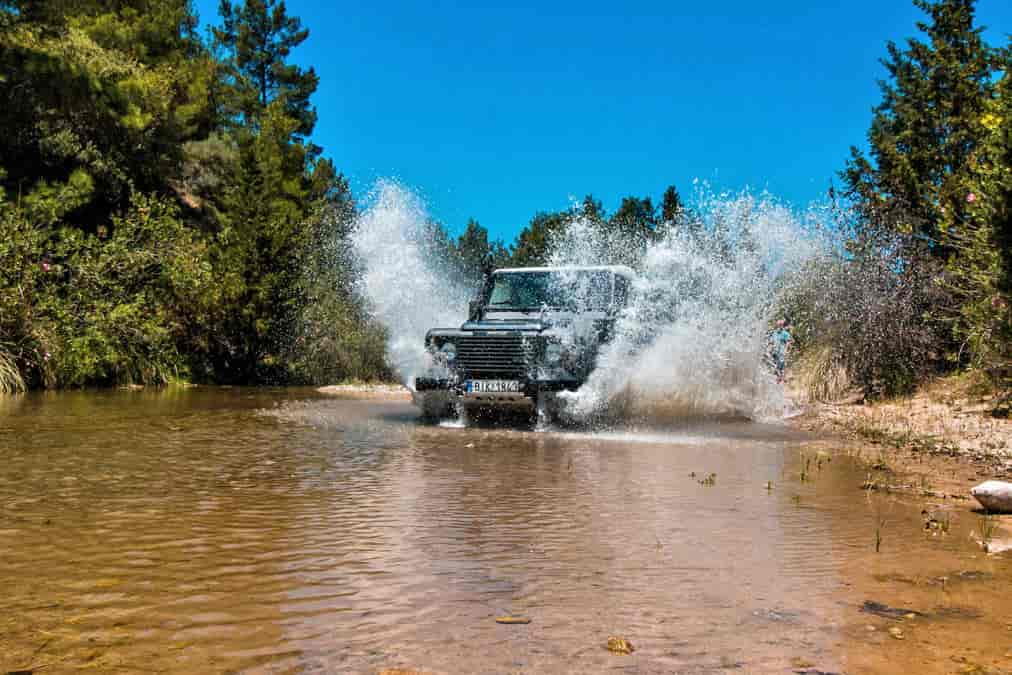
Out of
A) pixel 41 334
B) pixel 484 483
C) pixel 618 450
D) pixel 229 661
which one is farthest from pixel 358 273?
pixel 229 661

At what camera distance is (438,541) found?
15.8ft

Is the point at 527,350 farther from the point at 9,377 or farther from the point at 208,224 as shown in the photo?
the point at 208,224

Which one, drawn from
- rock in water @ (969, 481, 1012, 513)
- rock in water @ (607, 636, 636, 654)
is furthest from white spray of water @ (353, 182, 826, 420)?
rock in water @ (607, 636, 636, 654)

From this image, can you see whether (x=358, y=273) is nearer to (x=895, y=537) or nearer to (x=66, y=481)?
(x=66, y=481)

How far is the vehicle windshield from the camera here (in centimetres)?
1268

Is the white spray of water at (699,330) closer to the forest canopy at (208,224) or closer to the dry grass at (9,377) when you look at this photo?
the forest canopy at (208,224)

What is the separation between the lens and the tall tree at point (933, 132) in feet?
55.1

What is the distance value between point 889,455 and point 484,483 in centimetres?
464

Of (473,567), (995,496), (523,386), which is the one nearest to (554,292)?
(523,386)

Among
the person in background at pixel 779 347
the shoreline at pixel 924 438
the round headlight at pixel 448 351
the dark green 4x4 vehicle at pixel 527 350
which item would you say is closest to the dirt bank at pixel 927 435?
the shoreline at pixel 924 438

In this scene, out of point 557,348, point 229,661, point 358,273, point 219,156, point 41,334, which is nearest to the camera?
point 229,661

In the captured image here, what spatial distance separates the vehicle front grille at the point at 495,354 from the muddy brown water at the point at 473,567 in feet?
9.97

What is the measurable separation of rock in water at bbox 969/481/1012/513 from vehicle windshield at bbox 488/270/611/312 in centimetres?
677

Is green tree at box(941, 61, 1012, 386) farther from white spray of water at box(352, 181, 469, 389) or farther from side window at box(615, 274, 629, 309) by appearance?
white spray of water at box(352, 181, 469, 389)
